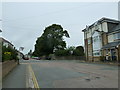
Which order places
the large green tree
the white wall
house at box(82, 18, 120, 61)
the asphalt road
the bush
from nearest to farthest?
the asphalt road
house at box(82, 18, 120, 61)
the white wall
the bush
the large green tree

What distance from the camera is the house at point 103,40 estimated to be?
31381 mm

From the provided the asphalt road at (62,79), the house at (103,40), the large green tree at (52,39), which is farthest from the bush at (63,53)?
the asphalt road at (62,79)

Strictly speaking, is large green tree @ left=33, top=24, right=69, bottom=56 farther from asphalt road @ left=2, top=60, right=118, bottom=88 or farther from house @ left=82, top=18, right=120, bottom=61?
asphalt road @ left=2, top=60, right=118, bottom=88

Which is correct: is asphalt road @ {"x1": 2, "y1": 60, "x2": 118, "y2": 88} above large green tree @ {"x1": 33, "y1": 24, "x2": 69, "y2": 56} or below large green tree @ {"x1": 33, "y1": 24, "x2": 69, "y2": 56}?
below

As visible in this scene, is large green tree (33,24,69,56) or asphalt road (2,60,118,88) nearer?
asphalt road (2,60,118,88)

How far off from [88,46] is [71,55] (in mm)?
16749

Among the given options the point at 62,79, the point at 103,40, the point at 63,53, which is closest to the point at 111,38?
the point at 103,40

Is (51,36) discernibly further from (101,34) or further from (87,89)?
(87,89)

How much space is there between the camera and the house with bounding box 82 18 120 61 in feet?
103

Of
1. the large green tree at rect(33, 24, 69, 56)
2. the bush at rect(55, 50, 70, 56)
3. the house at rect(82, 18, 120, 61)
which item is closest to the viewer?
the house at rect(82, 18, 120, 61)

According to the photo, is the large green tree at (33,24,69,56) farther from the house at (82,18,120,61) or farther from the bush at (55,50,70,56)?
the house at (82,18,120,61)

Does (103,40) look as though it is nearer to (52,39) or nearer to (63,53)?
(63,53)

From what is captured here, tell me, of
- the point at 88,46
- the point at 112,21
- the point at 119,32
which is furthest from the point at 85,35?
the point at 119,32

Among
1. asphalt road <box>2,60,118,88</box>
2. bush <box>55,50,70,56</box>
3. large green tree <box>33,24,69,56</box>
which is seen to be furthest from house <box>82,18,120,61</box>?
large green tree <box>33,24,69,56</box>
